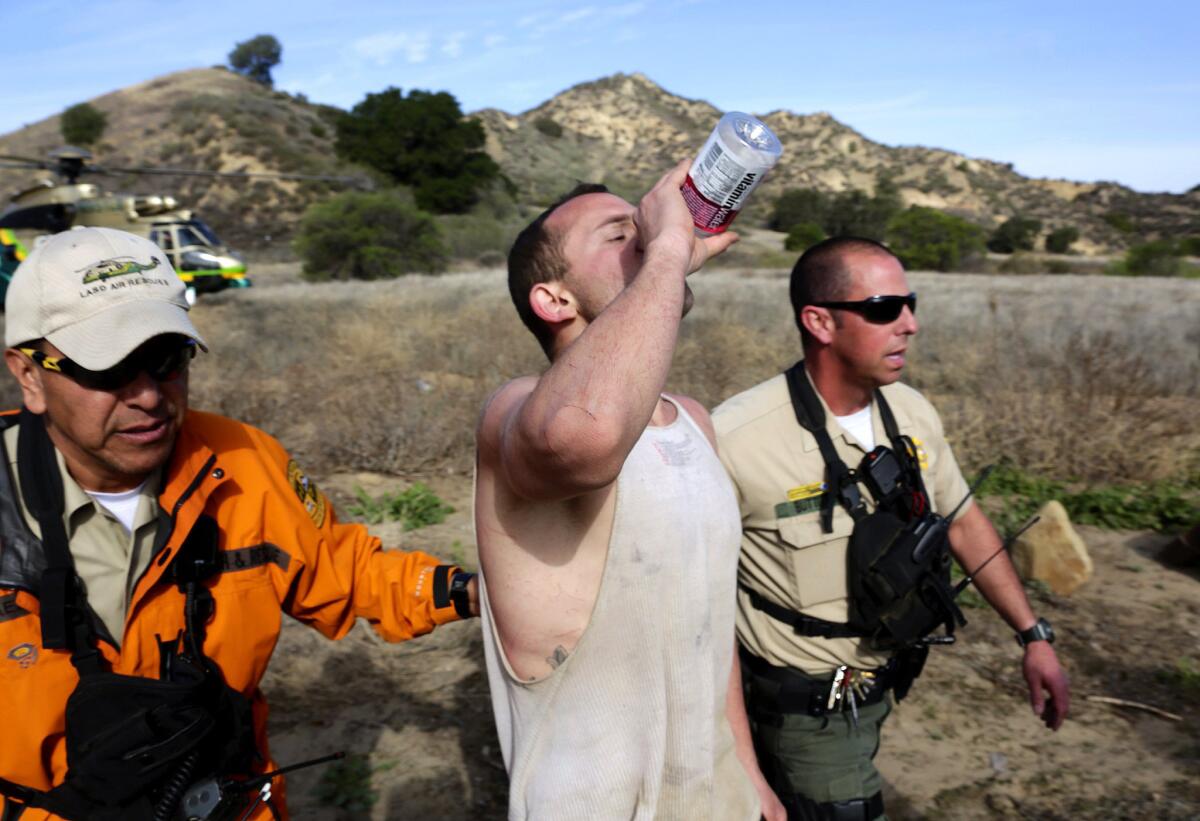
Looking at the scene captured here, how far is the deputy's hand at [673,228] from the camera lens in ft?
4.66

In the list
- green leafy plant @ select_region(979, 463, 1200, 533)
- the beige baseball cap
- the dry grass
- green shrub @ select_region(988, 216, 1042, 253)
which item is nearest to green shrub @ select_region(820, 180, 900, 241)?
green shrub @ select_region(988, 216, 1042, 253)

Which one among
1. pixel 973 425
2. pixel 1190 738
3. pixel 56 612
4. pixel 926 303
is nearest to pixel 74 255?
pixel 56 612

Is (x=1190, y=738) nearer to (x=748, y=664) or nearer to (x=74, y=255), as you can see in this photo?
(x=748, y=664)

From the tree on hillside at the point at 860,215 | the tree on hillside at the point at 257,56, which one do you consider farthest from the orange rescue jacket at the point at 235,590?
the tree on hillside at the point at 257,56

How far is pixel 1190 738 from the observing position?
12.8ft

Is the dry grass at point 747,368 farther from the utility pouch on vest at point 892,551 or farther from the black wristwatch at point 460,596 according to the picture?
the black wristwatch at point 460,596

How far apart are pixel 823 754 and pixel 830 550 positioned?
590mm

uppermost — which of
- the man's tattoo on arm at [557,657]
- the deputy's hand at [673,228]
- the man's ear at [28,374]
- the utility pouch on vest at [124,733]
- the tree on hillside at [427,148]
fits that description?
the tree on hillside at [427,148]

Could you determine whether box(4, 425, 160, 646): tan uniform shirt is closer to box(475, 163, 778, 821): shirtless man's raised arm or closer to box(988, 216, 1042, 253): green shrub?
box(475, 163, 778, 821): shirtless man's raised arm

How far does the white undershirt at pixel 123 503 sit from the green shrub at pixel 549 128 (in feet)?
243

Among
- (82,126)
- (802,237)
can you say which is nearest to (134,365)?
(802,237)

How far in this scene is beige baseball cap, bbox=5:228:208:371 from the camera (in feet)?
5.53

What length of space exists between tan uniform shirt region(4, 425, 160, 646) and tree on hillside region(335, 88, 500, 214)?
38.1m

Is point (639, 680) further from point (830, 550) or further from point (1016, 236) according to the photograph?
point (1016, 236)
